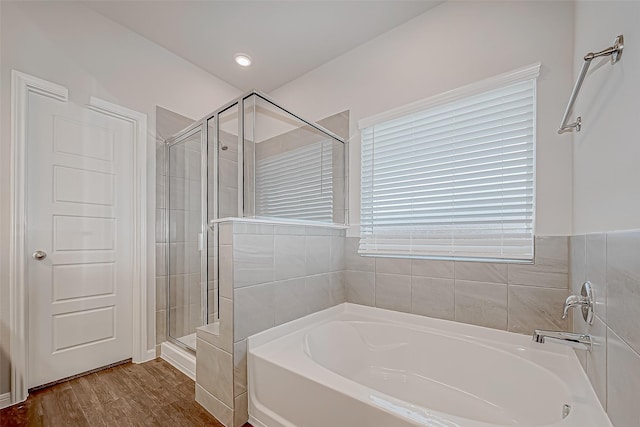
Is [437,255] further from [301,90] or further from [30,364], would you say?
[30,364]

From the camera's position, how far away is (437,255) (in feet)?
6.52

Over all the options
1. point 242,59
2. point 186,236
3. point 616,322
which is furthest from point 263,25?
point 616,322

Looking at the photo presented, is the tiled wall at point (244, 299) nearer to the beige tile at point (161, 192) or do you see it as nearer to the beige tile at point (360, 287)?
the beige tile at point (360, 287)

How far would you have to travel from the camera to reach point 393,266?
2178 millimetres

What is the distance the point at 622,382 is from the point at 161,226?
9.38 feet

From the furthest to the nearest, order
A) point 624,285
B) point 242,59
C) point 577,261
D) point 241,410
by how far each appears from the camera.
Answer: point 242,59, point 241,410, point 577,261, point 624,285

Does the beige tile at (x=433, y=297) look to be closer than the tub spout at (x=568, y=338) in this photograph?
No

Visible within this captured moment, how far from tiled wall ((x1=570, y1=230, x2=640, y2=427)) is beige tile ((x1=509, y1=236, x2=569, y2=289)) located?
1.38 ft

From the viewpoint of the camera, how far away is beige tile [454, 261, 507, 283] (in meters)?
1.74

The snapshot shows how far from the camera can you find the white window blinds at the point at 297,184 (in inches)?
73.8

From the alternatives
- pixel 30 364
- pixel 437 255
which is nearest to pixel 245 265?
pixel 437 255

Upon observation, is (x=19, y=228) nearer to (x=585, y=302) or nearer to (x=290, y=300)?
(x=290, y=300)

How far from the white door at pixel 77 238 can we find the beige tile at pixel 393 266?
202 cm

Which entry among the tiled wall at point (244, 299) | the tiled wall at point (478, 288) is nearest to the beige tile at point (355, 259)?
the tiled wall at point (478, 288)
